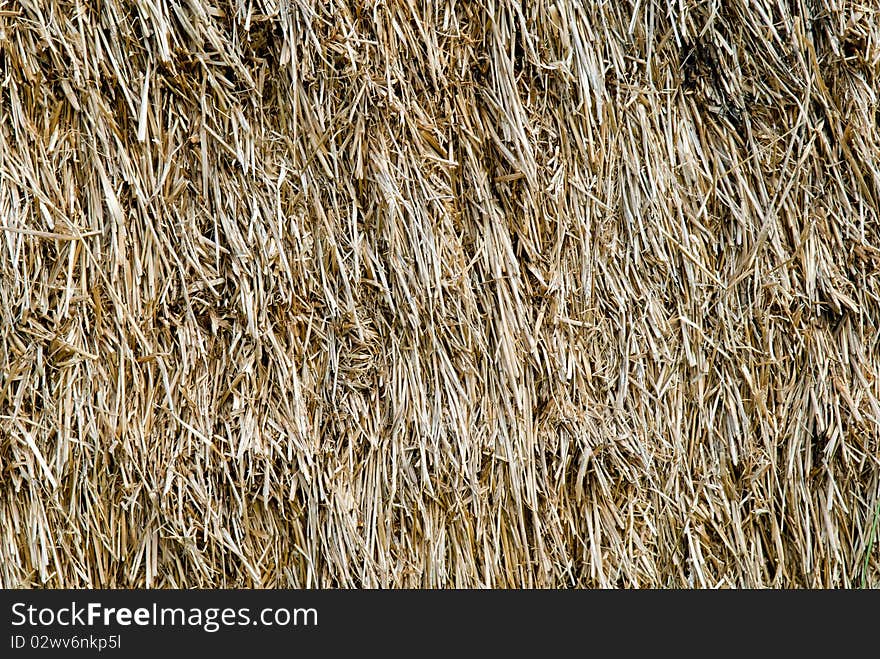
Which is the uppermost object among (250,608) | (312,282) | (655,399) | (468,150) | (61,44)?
(61,44)

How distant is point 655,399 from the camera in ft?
3.01

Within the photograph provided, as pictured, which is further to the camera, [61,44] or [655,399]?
[655,399]

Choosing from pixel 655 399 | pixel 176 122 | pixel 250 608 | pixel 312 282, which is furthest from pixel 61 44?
pixel 655 399

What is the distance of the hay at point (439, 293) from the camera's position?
2.72 ft

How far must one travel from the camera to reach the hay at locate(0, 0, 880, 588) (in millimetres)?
830

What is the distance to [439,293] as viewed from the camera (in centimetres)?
86

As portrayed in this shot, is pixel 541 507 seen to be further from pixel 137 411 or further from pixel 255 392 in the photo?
pixel 137 411

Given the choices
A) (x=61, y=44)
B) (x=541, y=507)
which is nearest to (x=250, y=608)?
(x=541, y=507)

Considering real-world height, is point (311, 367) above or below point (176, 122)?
below

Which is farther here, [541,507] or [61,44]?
[541,507]

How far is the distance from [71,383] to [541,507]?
557 mm

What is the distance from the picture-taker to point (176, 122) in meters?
0.84

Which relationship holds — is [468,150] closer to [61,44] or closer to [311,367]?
[311,367]

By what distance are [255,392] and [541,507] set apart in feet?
1.20
